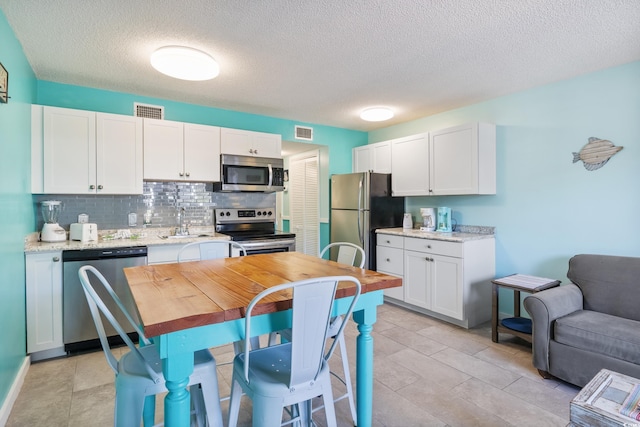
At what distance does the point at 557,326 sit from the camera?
235 cm

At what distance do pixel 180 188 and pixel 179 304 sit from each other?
2.86m

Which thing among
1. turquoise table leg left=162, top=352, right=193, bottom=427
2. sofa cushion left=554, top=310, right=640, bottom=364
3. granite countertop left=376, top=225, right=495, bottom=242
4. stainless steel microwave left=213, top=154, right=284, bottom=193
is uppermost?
stainless steel microwave left=213, top=154, right=284, bottom=193

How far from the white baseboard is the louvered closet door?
3619mm

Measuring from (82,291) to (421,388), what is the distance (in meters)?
2.80

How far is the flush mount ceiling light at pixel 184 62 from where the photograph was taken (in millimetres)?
2457

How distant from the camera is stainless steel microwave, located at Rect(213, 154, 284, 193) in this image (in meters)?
3.80

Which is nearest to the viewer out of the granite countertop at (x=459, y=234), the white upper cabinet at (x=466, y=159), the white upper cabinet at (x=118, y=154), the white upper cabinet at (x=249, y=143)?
the white upper cabinet at (x=118, y=154)

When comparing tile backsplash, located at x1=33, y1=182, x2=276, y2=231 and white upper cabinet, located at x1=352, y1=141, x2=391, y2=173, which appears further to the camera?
white upper cabinet, located at x1=352, y1=141, x2=391, y2=173

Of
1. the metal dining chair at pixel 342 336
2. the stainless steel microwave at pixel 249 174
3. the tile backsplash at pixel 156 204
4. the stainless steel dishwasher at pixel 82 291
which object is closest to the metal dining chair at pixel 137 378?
the metal dining chair at pixel 342 336

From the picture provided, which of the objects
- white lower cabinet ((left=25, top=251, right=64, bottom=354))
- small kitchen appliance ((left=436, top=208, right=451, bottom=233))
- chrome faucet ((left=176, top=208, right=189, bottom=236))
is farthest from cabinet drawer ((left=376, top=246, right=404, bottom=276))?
white lower cabinet ((left=25, top=251, right=64, bottom=354))

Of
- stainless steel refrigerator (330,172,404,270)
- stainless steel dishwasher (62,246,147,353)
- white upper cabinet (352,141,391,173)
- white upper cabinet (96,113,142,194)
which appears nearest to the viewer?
stainless steel dishwasher (62,246,147,353)

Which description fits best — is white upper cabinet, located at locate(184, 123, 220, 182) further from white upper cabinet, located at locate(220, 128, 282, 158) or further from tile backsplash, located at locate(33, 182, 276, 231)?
tile backsplash, located at locate(33, 182, 276, 231)

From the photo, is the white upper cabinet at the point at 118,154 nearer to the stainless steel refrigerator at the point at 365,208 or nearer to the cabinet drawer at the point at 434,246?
the stainless steel refrigerator at the point at 365,208

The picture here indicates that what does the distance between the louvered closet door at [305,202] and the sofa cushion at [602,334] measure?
11.4 feet
